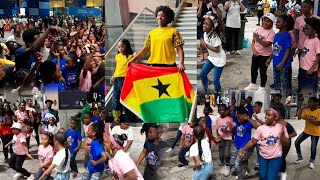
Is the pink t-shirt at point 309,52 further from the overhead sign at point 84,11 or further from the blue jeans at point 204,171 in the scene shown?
the overhead sign at point 84,11

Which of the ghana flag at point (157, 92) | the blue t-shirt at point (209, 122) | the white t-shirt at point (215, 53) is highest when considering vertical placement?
the white t-shirt at point (215, 53)

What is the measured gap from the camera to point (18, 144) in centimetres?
369

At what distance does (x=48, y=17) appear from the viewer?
119 inches

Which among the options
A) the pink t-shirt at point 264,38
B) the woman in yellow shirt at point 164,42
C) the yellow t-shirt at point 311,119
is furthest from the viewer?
the yellow t-shirt at point 311,119

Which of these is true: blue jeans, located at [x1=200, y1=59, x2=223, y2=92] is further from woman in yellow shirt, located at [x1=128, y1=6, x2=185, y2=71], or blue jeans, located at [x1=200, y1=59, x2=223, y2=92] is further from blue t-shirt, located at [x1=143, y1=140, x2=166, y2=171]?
blue t-shirt, located at [x1=143, y1=140, x2=166, y2=171]

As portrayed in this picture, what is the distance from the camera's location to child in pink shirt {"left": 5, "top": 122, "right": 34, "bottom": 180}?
364 centimetres

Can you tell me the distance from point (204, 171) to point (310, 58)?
44.6 inches

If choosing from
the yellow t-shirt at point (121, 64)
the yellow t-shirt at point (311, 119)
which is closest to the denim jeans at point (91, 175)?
the yellow t-shirt at point (121, 64)

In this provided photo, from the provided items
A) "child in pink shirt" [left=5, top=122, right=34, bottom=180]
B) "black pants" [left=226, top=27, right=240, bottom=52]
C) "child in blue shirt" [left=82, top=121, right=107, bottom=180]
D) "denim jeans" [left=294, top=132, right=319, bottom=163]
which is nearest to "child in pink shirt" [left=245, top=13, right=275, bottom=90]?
"black pants" [left=226, top=27, right=240, bottom=52]

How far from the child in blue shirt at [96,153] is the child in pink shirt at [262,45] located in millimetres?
1218

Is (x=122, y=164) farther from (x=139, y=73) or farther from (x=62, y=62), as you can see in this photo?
(x=62, y=62)

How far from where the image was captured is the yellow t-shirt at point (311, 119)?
3152 millimetres

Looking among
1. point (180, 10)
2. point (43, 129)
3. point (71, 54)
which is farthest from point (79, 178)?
point (180, 10)

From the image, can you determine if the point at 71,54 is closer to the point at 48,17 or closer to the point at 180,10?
the point at 48,17
